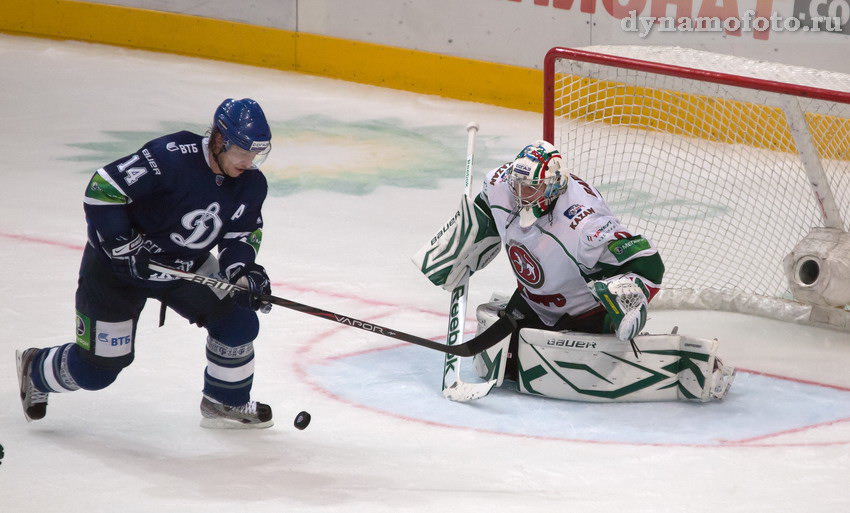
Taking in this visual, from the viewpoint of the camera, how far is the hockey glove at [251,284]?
336cm

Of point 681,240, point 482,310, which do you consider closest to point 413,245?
point 681,240

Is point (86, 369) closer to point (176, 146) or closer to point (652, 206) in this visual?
point (176, 146)

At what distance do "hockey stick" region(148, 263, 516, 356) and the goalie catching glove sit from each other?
1.05 feet

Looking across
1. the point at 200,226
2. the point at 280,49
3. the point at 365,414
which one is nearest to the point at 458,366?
the point at 365,414

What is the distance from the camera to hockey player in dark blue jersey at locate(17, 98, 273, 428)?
3215 mm

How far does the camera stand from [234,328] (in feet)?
11.4

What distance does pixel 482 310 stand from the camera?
4098mm

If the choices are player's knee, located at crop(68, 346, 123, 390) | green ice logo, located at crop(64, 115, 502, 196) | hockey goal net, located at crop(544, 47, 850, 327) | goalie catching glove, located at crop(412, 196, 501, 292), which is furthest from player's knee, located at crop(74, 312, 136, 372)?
green ice logo, located at crop(64, 115, 502, 196)

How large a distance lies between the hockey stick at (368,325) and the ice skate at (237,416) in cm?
31

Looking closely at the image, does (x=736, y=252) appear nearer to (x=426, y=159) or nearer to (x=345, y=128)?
(x=426, y=159)

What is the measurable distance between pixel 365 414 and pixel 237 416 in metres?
0.40

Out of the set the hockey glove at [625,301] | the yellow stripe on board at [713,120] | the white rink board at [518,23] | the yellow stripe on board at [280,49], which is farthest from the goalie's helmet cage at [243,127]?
the yellow stripe on board at [280,49]

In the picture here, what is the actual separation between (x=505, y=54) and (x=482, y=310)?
14.2 ft

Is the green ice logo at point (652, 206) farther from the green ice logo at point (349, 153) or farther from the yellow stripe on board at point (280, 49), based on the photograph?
the yellow stripe on board at point (280, 49)
